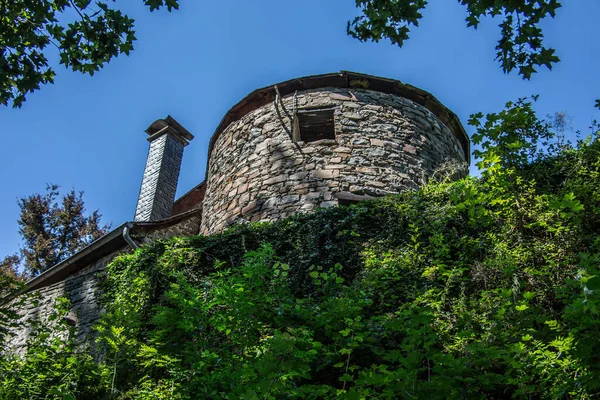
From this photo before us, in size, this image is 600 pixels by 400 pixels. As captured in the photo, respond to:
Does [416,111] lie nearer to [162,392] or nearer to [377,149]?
[377,149]

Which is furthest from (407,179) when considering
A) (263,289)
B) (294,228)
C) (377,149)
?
(263,289)

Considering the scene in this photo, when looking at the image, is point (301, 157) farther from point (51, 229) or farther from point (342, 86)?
point (51, 229)

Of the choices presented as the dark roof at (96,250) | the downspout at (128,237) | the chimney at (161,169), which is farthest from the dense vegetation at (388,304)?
the chimney at (161,169)

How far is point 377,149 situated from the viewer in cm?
802

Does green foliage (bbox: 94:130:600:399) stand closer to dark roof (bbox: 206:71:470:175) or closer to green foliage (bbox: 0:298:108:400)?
green foliage (bbox: 0:298:108:400)

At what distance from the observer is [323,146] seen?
8.07m

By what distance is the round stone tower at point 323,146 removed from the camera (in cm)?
770

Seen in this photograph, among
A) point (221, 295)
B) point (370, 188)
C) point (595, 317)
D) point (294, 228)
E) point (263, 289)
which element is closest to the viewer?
point (595, 317)

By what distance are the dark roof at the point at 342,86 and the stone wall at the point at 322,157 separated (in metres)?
0.12

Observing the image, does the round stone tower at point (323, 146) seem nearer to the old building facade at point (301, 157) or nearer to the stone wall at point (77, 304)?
the old building facade at point (301, 157)

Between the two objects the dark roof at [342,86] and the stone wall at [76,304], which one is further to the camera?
the dark roof at [342,86]

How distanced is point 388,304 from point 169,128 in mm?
8520

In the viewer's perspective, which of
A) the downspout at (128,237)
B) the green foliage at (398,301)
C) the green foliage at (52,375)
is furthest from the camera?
the downspout at (128,237)

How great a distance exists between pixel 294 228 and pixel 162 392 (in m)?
2.30
